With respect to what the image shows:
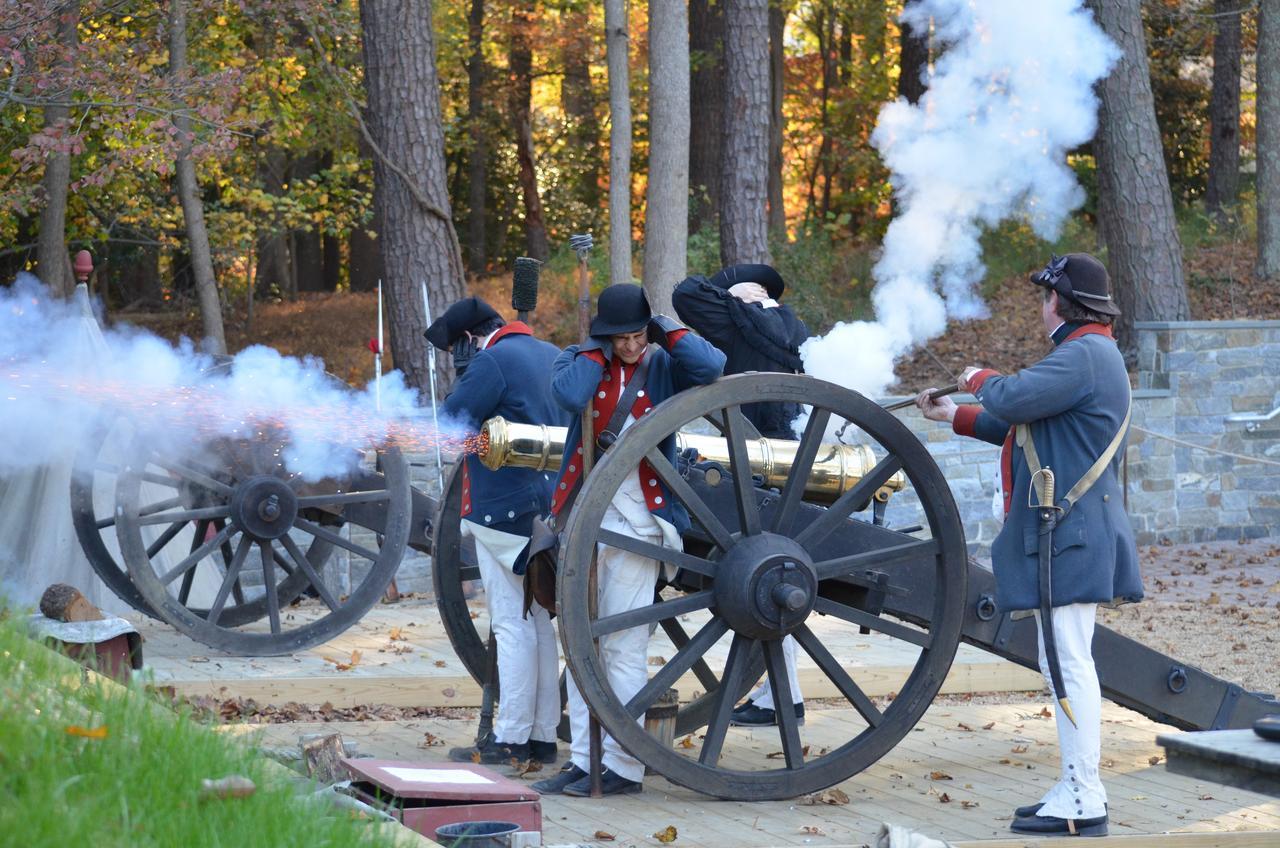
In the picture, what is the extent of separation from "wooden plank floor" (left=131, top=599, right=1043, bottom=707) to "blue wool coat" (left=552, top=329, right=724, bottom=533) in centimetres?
204

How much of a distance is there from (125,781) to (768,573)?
227 cm

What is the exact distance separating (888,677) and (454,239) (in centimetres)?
587

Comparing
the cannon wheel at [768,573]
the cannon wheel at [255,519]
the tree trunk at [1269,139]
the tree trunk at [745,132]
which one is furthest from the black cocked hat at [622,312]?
the tree trunk at [1269,139]

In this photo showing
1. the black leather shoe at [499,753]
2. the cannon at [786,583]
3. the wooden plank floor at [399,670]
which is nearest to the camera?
the cannon at [786,583]

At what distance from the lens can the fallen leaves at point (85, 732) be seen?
3.57 metres

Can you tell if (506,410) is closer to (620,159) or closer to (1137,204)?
(620,159)

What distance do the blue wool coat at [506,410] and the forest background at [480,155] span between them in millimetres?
4153

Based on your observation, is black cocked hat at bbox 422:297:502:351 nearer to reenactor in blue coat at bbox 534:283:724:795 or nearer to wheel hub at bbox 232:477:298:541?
reenactor in blue coat at bbox 534:283:724:795

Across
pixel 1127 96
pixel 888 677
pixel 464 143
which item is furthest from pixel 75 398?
pixel 464 143

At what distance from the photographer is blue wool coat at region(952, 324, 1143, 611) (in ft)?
16.0

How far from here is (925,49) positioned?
784 inches

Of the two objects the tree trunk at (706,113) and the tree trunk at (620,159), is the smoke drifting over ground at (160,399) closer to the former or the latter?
the tree trunk at (620,159)

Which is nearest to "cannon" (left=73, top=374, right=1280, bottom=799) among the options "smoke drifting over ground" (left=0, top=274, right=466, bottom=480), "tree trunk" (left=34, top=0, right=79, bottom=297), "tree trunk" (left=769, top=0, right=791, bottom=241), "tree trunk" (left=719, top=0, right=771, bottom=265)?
"smoke drifting over ground" (left=0, top=274, right=466, bottom=480)

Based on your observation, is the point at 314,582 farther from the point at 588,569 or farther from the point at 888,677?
the point at 588,569
